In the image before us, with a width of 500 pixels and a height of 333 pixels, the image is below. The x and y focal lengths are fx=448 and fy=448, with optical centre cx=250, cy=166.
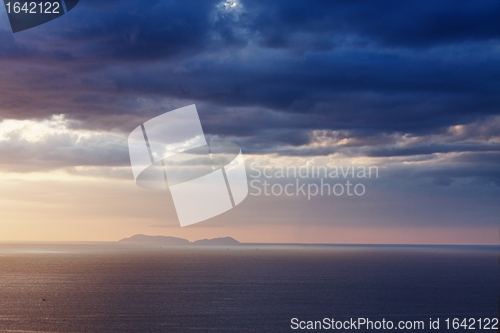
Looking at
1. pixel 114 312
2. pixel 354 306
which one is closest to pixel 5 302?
pixel 114 312

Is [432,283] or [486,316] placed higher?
[432,283]

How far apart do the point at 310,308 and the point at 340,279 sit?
58.5 meters

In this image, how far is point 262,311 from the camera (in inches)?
3263

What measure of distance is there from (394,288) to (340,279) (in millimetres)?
23266

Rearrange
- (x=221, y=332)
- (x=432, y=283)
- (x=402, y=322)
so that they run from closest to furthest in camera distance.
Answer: (x=221, y=332) < (x=402, y=322) < (x=432, y=283)

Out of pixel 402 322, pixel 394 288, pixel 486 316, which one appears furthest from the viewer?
pixel 394 288

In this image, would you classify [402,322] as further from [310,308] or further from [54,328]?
[54,328]

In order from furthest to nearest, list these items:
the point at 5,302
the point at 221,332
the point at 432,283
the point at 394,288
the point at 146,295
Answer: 1. the point at 432,283
2. the point at 394,288
3. the point at 146,295
4. the point at 5,302
5. the point at 221,332

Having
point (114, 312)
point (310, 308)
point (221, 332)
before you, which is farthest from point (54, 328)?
point (310, 308)

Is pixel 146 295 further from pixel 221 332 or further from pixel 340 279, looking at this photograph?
pixel 340 279

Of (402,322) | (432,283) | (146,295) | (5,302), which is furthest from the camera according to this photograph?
(432,283)

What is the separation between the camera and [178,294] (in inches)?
4112

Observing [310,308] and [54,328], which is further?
Answer: [310,308]

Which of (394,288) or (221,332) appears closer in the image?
(221,332)
